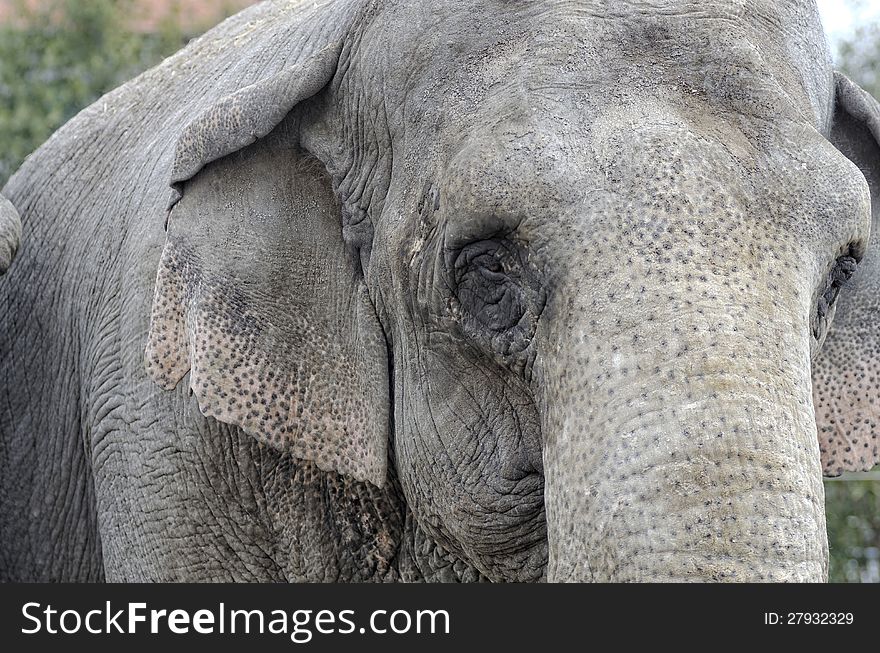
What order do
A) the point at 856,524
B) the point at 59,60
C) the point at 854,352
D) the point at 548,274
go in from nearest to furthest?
the point at 548,274
the point at 854,352
the point at 856,524
the point at 59,60

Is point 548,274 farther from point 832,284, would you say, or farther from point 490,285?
point 832,284

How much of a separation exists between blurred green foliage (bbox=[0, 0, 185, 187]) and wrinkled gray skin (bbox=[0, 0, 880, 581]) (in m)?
4.45

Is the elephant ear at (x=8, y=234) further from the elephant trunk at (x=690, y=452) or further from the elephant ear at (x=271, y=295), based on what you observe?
the elephant trunk at (x=690, y=452)

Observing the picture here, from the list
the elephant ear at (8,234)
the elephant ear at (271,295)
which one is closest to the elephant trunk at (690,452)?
the elephant ear at (271,295)

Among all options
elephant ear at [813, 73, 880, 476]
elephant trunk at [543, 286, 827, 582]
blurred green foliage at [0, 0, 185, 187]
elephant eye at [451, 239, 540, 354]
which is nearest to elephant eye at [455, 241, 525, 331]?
elephant eye at [451, 239, 540, 354]

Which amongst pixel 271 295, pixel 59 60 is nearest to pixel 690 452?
pixel 271 295

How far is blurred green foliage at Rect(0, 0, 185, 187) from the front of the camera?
802cm

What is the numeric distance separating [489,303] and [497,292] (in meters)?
0.03

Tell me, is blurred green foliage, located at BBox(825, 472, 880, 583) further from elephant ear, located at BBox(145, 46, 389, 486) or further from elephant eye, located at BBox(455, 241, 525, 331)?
elephant eye, located at BBox(455, 241, 525, 331)

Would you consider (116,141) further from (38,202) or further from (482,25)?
(482,25)

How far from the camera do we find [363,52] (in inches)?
113

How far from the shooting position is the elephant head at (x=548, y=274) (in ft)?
7.14

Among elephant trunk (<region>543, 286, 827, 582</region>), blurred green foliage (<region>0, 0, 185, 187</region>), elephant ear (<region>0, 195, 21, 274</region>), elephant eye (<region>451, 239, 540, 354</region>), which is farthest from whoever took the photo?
blurred green foliage (<region>0, 0, 185, 187</region>)

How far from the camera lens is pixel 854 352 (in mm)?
3129
